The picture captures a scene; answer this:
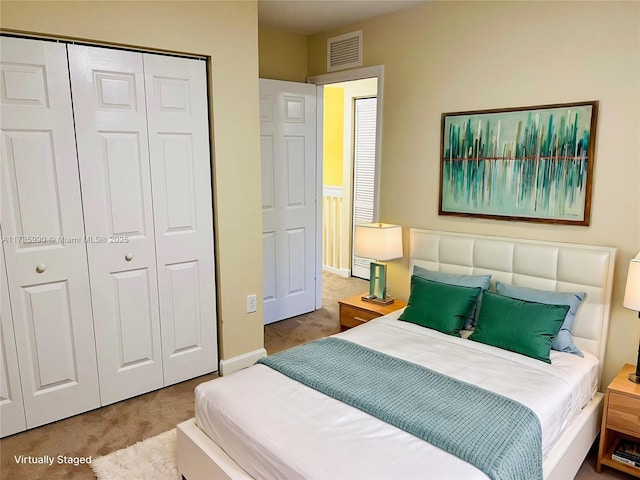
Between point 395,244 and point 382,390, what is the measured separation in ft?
5.07

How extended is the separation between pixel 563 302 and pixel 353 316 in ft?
4.95

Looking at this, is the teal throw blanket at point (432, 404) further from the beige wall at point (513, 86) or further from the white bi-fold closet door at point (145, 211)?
the beige wall at point (513, 86)

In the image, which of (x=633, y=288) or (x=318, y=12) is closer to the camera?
(x=633, y=288)

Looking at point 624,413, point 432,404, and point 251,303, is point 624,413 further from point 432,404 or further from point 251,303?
point 251,303

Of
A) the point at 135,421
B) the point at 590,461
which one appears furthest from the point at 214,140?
the point at 590,461

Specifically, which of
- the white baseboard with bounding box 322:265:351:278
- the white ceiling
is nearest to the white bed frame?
the white ceiling

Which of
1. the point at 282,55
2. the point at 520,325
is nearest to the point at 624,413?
the point at 520,325

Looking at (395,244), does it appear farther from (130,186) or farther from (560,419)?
(130,186)

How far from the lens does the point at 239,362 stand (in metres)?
3.26

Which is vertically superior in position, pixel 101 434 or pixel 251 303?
pixel 251 303

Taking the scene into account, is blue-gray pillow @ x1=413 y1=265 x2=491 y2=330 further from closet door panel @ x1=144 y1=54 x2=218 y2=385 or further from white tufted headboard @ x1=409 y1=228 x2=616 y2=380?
closet door panel @ x1=144 y1=54 x2=218 y2=385

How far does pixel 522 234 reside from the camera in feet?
9.29

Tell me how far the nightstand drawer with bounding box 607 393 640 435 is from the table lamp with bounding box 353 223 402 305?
5.21 feet

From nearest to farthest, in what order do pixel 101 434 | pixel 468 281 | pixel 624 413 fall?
1. pixel 624 413
2. pixel 101 434
3. pixel 468 281
